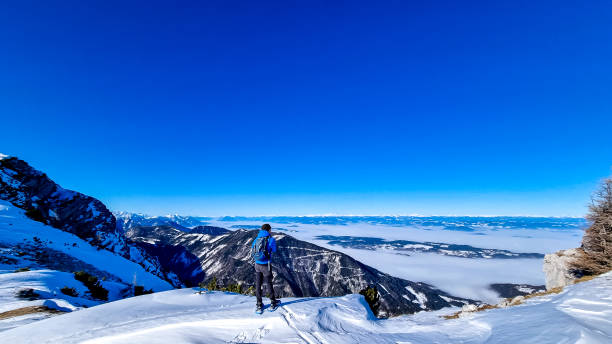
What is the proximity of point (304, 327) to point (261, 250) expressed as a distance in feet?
11.8

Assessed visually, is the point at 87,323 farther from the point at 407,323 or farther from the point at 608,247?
the point at 608,247

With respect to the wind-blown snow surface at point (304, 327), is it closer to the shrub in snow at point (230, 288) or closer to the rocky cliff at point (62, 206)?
the shrub in snow at point (230, 288)

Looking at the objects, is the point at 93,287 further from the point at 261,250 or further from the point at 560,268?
the point at 560,268

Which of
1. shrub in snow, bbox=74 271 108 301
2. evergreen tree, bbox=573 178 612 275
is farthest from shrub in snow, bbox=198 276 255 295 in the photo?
evergreen tree, bbox=573 178 612 275

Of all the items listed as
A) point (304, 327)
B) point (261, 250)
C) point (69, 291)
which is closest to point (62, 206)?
point (69, 291)

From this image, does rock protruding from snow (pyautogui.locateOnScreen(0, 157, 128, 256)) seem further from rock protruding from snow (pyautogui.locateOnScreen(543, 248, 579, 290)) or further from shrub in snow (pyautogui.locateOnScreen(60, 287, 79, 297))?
rock protruding from snow (pyautogui.locateOnScreen(543, 248, 579, 290))

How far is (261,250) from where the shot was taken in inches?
430

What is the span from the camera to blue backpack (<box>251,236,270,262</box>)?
1092 centimetres

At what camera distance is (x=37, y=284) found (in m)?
15.7

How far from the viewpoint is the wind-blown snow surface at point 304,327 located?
6820mm

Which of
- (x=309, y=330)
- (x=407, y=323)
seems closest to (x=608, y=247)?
(x=407, y=323)

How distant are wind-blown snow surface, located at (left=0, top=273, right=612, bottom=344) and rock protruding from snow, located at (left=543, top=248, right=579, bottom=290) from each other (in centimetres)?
1735

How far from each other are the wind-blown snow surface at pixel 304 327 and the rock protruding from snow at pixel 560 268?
683 inches

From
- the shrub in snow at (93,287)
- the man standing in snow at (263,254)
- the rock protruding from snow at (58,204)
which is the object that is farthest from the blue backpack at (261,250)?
the rock protruding from snow at (58,204)
